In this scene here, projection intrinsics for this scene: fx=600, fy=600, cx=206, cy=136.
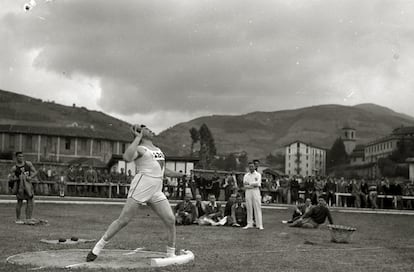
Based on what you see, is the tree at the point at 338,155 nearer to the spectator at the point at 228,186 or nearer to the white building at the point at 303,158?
the white building at the point at 303,158

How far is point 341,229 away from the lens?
46.6 ft

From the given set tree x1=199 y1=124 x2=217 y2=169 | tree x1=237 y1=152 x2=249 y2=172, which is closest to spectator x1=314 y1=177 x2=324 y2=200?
tree x1=199 y1=124 x2=217 y2=169

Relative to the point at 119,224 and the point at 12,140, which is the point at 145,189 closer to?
the point at 119,224

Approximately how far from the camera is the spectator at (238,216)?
19.8 metres

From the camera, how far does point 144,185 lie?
953 centimetres

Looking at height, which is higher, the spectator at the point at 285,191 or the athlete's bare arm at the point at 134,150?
the athlete's bare arm at the point at 134,150

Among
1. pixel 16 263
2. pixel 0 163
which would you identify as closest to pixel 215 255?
pixel 16 263

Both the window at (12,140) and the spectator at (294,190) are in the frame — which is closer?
the spectator at (294,190)

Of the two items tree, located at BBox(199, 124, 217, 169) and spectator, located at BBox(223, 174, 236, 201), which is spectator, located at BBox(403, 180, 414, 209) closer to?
spectator, located at BBox(223, 174, 236, 201)

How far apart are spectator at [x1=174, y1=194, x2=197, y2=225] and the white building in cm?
A: 17234

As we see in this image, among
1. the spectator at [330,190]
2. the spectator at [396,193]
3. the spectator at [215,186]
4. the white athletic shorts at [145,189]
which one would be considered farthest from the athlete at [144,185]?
the spectator at [396,193]

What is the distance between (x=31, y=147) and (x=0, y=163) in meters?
44.9

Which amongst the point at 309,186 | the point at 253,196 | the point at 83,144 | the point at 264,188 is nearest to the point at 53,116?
the point at 83,144

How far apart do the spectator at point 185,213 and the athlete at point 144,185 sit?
9.48 m
